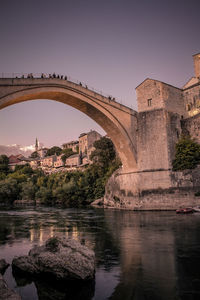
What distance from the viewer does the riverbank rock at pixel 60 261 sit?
5.56 metres

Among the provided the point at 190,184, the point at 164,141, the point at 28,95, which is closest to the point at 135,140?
the point at 164,141

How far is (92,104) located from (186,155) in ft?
30.2

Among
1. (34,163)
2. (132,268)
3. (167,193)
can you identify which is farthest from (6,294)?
(34,163)

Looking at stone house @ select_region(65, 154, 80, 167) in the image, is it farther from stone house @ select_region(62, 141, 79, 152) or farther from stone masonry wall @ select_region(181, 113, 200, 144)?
stone masonry wall @ select_region(181, 113, 200, 144)

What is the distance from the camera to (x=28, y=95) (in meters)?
16.9

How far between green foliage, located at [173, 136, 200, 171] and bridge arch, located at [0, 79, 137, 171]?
388 cm

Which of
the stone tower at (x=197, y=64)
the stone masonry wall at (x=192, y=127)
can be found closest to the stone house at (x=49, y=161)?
the stone tower at (x=197, y=64)

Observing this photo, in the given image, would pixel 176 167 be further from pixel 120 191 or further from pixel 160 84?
pixel 160 84

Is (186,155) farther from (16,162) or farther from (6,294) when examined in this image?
(16,162)

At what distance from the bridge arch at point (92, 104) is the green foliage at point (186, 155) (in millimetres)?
3880

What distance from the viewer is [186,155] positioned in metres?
21.5

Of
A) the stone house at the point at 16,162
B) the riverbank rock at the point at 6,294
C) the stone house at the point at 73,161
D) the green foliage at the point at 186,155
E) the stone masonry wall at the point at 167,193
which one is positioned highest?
the stone house at the point at 16,162

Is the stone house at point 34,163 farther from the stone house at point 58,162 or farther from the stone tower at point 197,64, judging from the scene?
the stone tower at point 197,64

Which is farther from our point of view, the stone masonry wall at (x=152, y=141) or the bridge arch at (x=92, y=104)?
the stone masonry wall at (x=152, y=141)
